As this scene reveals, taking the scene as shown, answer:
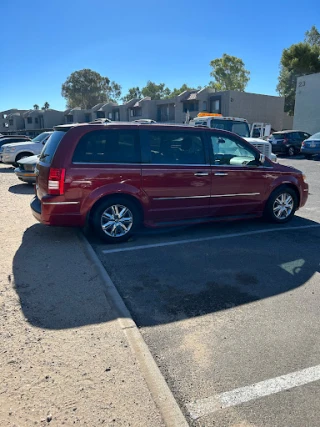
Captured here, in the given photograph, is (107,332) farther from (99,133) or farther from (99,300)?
(99,133)

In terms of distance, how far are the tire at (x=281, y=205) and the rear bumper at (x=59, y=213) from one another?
11.7 ft

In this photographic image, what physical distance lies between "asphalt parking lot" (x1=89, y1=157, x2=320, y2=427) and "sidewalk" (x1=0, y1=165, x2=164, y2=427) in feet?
1.04

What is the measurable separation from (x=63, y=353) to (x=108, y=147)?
3.36 metres

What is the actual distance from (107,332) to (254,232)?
391 centimetres

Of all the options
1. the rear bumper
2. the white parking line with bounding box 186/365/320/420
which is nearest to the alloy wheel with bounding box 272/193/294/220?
the rear bumper

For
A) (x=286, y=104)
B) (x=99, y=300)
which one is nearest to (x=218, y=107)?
(x=286, y=104)

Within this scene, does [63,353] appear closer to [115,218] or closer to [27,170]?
[115,218]

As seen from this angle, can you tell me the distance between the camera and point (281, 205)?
6848mm

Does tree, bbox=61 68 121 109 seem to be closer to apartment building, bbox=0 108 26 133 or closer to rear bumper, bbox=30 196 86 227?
apartment building, bbox=0 108 26 133

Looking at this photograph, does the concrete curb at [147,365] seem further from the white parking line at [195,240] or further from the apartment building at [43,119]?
the apartment building at [43,119]

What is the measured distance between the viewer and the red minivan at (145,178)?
5207mm

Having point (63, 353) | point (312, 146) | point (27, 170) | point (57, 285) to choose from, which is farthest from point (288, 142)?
point (63, 353)

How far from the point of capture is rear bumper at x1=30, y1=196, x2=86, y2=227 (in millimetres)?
5188

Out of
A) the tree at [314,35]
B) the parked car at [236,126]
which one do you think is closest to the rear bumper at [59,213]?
the parked car at [236,126]
